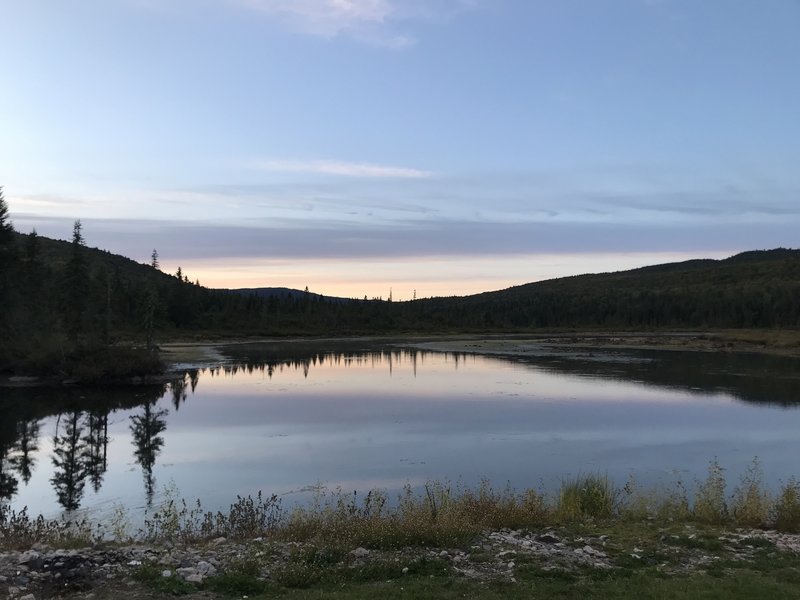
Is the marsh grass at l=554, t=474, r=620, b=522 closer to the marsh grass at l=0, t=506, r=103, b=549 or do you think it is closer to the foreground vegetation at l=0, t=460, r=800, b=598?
the foreground vegetation at l=0, t=460, r=800, b=598

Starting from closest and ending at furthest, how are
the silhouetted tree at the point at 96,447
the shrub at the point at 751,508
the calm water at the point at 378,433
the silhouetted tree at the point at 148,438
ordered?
the shrub at the point at 751,508 < the calm water at the point at 378,433 < the silhouetted tree at the point at 148,438 < the silhouetted tree at the point at 96,447

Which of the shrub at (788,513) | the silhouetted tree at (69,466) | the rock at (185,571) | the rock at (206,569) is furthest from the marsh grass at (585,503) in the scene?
the silhouetted tree at (69,466)

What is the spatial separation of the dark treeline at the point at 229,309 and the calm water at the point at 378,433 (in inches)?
242

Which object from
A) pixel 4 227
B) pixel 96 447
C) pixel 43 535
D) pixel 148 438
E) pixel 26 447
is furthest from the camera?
pixel 4 227

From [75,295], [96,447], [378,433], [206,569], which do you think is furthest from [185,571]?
[75,295]

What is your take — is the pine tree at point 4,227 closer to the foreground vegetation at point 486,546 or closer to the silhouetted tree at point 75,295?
the silhouetted tree at point 75,295

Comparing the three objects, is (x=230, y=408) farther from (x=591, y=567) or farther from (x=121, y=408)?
(x=591, y=567)

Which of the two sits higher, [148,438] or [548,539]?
[548,539]

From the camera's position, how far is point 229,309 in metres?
109

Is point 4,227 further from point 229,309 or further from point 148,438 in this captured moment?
point 229,309

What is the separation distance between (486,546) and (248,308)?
108795 millimetres

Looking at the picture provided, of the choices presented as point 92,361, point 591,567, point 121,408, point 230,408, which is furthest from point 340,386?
point 591,567

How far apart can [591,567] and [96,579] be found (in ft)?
18.8

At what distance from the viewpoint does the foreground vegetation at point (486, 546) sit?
22.5 ft
